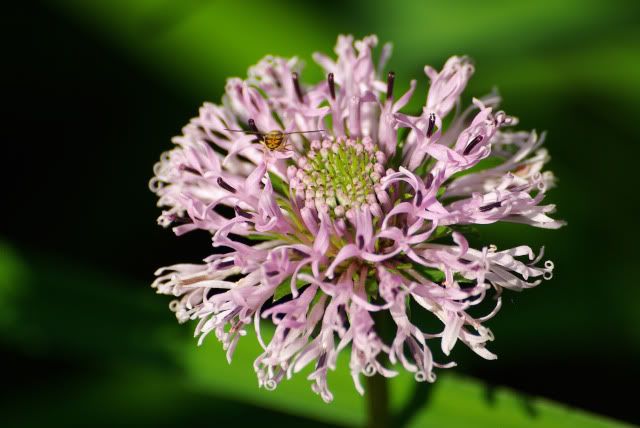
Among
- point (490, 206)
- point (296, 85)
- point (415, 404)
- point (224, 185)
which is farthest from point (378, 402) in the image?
point (296, 85)

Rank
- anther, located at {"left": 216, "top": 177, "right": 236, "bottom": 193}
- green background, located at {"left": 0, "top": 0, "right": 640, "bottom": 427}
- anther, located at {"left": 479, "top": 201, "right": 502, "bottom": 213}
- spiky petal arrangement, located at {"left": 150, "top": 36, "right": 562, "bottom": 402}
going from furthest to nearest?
green background, located at {"left": 0, "top": 0, "right": 640, "bottom": 427}, anther, located at {"left": 216, "top": 177, "right": 236, "bottom": 193}, anther, located at {"left": 479, "top": 201, "right": 502, "bottom": 213}, spiky petal arrangement, located at {"left": 150, "top": 36, "right": 562, "bottom": 402}

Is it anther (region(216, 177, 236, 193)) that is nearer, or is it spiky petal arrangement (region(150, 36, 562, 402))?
spiky petal arrangement (region(150, 36, 562, 402))

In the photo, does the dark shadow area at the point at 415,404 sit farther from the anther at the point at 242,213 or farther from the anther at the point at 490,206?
the anther at the point at 242,213

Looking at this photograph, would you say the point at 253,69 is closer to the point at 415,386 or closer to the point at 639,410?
the point at 415,386

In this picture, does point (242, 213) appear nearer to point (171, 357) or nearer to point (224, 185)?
point (224, 185)

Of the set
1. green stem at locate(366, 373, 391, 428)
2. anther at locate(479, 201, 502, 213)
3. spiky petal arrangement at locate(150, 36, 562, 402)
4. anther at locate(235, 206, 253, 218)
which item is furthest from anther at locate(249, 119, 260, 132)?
green stem at locate(366, 373, 391, 428)

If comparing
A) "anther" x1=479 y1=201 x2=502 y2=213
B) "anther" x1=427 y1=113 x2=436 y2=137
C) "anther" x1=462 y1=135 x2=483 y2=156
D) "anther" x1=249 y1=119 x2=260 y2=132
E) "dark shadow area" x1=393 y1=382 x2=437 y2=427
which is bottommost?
"dark shadow area" x1=393 y1=382 x2=437 y2=427

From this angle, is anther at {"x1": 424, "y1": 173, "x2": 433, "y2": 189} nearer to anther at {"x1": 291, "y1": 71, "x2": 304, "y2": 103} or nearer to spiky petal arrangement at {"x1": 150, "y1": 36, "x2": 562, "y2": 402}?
spiky petal arrangement at {"x1": 150, "y1": 36, "x2": 562, "y2": 402}

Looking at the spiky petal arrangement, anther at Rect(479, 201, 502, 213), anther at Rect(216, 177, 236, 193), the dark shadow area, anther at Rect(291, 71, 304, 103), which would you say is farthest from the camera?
the dark shadow area
